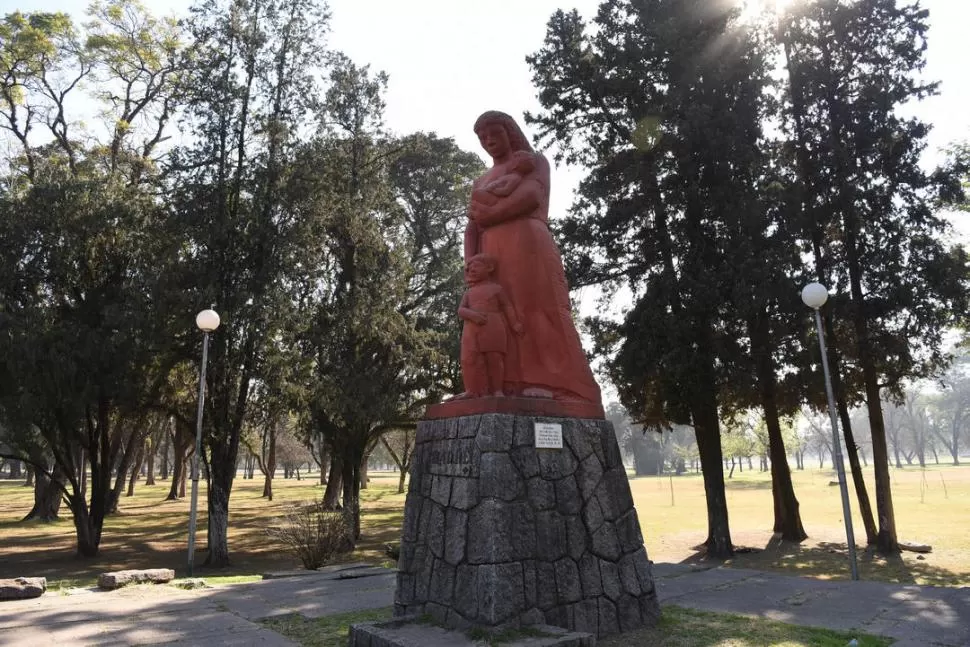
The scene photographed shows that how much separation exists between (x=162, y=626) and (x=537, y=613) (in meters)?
2.87

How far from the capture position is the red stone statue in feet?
17.5

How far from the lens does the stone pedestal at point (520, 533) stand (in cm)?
452

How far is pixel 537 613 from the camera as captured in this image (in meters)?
4.50

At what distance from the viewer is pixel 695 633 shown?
191 inches

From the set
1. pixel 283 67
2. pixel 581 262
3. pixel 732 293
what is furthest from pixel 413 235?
pixel 732 293

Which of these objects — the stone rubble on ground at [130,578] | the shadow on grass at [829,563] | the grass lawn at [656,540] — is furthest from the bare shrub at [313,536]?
the shadow on grass at [829,563]

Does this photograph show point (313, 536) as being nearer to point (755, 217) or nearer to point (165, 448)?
point (755, 217)

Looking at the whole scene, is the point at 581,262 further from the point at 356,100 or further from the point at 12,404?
the point at 12,404

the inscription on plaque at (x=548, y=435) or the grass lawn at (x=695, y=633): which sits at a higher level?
the inscription on plaque at (x=548, y=435)

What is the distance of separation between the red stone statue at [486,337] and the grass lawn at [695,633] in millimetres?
2073

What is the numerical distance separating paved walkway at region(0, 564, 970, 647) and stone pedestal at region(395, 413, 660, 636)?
1101mm

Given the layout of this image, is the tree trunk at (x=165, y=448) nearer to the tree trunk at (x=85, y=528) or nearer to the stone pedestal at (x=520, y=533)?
the tree trunk at (x=85, y=528)

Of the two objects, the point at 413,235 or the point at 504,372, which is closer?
the point at 504,372

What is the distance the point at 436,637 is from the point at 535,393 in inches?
77.7
